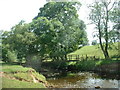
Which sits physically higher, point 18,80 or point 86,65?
point 18,80

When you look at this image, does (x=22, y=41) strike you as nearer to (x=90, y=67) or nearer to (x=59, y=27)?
(x=59, y=27)

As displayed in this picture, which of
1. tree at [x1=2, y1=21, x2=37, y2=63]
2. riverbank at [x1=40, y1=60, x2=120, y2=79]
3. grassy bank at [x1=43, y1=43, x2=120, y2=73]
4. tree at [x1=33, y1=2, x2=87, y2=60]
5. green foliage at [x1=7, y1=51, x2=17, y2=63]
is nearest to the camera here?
riverbank at [x1=40, y1=60, x2=120, y2=79]

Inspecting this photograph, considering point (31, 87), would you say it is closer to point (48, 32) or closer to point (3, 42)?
point (48, 32)

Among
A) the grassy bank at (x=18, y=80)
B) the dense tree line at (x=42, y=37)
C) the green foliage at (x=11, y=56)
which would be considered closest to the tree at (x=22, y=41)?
the dense tree line at (x=42, y=37)

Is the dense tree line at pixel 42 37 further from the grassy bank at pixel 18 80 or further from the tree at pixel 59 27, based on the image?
the grassy bank at pixel 18 80

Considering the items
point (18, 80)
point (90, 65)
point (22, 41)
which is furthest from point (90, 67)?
point (18, 80)

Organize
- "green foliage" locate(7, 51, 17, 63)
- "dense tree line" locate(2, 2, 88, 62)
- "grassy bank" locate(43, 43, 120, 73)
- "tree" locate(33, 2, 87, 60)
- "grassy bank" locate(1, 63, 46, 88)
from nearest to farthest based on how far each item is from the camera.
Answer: "grassy bank" locate(1, 63, 46, 88), "grassy bank" locate(43, 43, 120, 73), "dense tree line" locate(2, 2, 88, 62), "tree" locate(33, 2, 87, 60), "green foliage" locate(7, 51, 17, 63)

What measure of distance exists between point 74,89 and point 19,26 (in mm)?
17281

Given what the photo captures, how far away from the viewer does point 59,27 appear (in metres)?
28.9

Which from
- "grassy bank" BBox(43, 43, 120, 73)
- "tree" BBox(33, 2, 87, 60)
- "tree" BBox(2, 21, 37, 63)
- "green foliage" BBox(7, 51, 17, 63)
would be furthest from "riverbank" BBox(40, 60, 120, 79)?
"green foliage" BBox(7, 51, 17, 63)

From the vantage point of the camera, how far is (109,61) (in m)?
24.9

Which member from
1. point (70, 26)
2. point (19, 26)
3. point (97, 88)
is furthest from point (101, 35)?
point (97, 88)

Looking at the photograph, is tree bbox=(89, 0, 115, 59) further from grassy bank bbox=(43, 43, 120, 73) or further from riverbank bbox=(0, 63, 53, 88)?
riverbank bbox=(0, 63, 53, 88)

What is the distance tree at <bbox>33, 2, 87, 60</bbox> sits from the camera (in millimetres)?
27930
